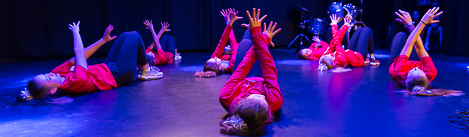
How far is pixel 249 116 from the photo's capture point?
1.66 m

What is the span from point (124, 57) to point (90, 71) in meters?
0.36

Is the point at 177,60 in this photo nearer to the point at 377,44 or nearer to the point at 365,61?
the point at 365,61

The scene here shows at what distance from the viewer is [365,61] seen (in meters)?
4.86

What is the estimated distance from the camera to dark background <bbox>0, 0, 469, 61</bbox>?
19.9 feet

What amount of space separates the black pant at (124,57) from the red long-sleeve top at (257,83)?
153 cm

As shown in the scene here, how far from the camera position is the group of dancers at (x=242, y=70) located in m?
1.84

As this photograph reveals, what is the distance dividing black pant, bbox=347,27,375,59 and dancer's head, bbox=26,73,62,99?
13.1ft

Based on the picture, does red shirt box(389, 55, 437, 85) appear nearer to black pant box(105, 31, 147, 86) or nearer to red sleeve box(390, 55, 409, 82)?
red sleeve box(390, 55, 409, 82)

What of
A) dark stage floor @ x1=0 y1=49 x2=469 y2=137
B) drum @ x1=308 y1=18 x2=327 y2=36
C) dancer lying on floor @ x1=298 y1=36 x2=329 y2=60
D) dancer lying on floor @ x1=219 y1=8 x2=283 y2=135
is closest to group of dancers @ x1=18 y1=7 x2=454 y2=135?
dancer lying on floor @ x1=219 y1=8 x2=283 y2=135

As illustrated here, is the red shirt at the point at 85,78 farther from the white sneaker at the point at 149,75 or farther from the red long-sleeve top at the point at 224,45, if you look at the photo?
the red long-sleeve top at the point at 224,45

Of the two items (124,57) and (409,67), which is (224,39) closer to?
(124,57)

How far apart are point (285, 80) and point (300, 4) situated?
20.0ft

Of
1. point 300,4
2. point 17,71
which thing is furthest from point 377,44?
point 17,71

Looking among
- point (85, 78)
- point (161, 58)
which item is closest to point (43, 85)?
point (85, 78)
